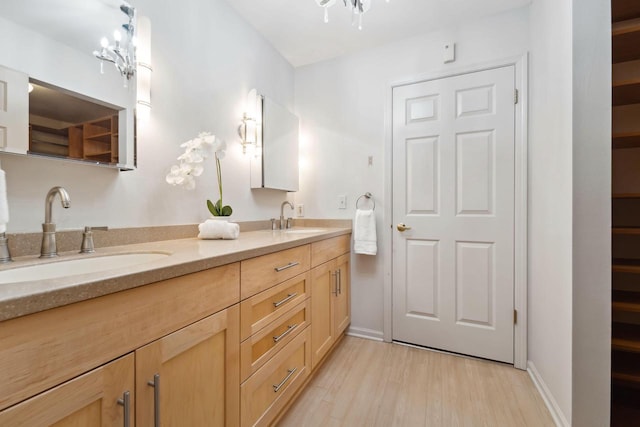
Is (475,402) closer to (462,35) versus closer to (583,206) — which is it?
(583,206)

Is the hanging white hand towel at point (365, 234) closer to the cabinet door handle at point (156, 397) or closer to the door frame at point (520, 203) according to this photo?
the door frame at point (520, 203)

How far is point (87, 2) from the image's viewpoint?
3.69 ft

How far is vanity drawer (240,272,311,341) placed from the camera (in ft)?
3.55

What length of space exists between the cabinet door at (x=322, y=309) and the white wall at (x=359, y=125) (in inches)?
18.9

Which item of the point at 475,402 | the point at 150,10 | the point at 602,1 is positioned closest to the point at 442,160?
the point at 602,1

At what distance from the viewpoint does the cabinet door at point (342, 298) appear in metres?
2.06

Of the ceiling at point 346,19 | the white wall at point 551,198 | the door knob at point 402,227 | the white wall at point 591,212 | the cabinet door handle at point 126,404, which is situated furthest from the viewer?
the door knob at point 402,227

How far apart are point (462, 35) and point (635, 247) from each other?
1.72 m

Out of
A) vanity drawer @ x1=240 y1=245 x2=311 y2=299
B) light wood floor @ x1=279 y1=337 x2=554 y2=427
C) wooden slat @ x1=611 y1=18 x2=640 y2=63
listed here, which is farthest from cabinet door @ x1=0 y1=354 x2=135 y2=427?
wooden slat @ x1=611 y1=18 x2=640 y2=63

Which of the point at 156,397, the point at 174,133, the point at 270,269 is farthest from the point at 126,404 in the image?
the point at 174,133

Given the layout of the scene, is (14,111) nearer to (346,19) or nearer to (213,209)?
(213,209)

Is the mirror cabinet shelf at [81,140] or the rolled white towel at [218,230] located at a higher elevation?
the mirror cabinet shelf at [81,140]

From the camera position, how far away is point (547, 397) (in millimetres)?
1508

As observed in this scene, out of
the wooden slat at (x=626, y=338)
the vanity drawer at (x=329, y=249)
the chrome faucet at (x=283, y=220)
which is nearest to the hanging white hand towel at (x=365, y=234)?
the vanity drawer at (x=329, y=249)
